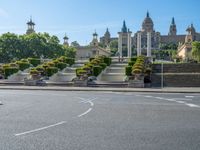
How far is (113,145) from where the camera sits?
8.21 meters

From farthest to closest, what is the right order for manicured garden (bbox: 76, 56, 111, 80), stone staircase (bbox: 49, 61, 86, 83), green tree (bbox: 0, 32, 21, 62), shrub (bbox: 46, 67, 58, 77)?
1. green tree (bbox: 0, 32, 21, 62)
2. shrub (bbox: 46, 67, 58, 77)
3. stone staircase (bbox: 49, 61, 86, 83)
4. manicured garden (bbox: 76, 56, 111, 80)

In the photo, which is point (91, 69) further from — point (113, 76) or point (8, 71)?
point (8, 71)

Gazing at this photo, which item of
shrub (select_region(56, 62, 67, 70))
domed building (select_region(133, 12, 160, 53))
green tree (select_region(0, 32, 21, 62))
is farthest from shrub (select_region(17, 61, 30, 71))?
domed building (select_region(133, 12, 160, 53))

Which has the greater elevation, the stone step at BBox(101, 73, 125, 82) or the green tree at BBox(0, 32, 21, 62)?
the green tree at BBox(0, 32, 21, 62)

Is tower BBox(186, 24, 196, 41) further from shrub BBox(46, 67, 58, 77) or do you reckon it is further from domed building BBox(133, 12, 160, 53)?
shrub BBox(46, 67, 58, 77)

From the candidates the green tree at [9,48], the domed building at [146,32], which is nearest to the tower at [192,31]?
the domed building at [146,32]

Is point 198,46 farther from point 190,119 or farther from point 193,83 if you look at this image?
point 190,119

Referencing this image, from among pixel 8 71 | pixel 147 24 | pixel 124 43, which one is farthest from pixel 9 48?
pixel 147 24

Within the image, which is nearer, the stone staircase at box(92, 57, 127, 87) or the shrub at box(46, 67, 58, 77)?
the stone staircase at box(92, 57, 127, 87)

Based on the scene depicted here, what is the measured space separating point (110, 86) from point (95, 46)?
83.5 m

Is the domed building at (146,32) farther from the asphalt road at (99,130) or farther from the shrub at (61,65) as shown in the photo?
the asphalt road at (99,130)

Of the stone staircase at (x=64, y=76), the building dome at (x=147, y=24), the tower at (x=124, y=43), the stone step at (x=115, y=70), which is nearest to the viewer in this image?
the stone staircase at (x=64, y=76)

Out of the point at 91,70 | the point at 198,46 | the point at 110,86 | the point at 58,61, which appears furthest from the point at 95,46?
the point at 110,86

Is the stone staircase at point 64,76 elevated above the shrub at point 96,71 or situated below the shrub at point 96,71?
Result: below
